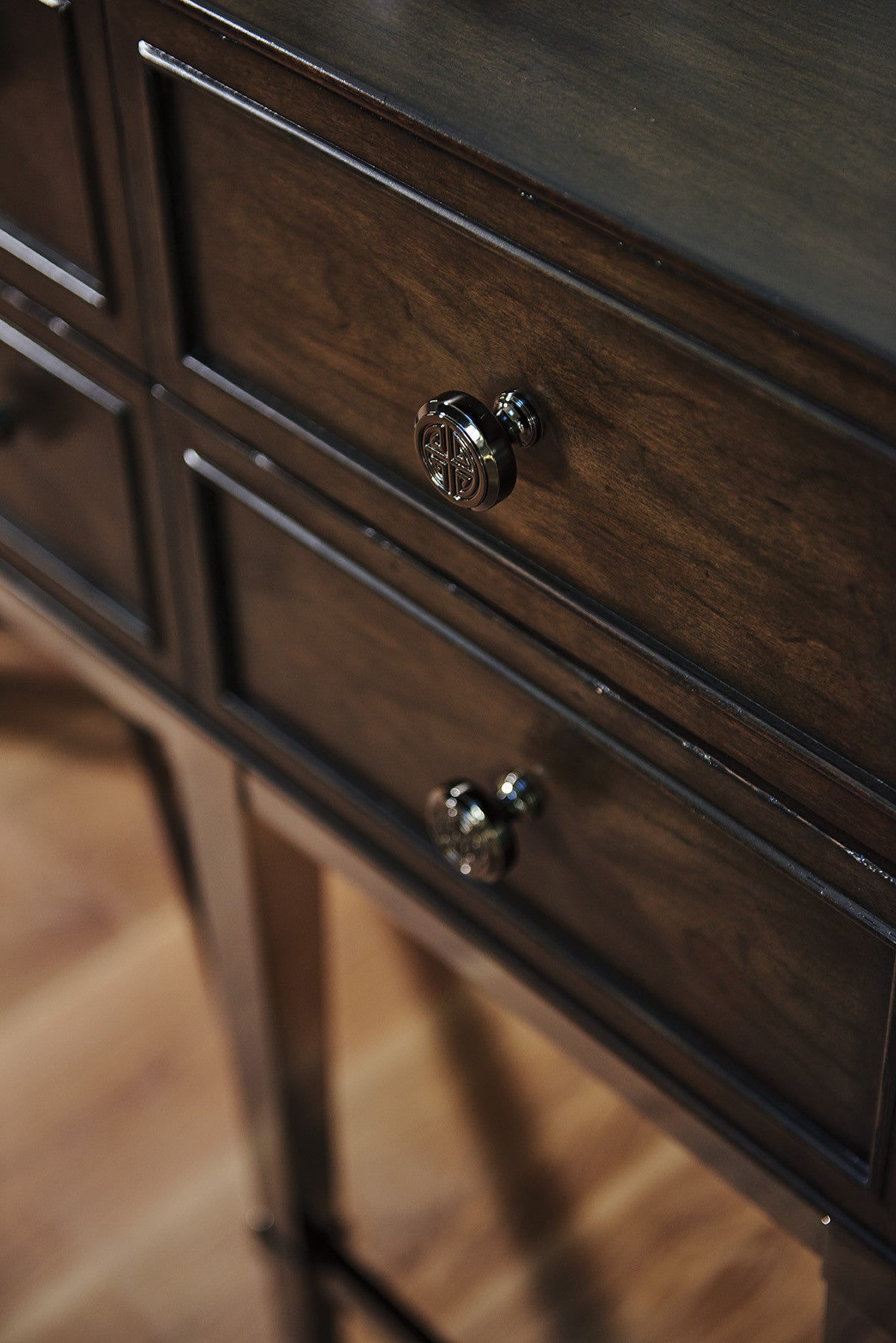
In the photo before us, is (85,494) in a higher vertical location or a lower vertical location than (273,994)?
higher

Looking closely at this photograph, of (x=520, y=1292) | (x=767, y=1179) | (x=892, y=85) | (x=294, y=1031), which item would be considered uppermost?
(x=892, y=85)

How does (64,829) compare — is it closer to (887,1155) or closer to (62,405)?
(62,405)

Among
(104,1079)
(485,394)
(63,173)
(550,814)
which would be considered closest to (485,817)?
(550,814)

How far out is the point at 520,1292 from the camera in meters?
0.79

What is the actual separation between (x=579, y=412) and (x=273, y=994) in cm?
39

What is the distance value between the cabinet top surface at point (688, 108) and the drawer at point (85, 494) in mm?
155

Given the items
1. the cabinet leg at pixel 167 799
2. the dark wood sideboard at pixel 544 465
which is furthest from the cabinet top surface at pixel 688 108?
the cabinet leg at pixel 167 799

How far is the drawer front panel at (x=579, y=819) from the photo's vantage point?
0.37 metres

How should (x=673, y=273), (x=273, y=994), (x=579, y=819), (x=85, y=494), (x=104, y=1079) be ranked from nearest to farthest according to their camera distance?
1. (x=673, y=273)
2. (x=579, y=819)
3. (x=85, y=494)
4. (x=273, y=994)
5. (x=104, y=1079)

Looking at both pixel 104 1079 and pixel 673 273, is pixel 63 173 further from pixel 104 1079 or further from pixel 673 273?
pixel 104 1079

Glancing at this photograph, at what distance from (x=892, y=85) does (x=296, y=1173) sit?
57 centimetres

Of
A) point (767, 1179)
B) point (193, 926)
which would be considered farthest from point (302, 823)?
point (193, 926)

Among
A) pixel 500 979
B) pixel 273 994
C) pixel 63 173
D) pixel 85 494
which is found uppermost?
pixel 63 173

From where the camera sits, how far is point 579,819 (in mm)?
415
